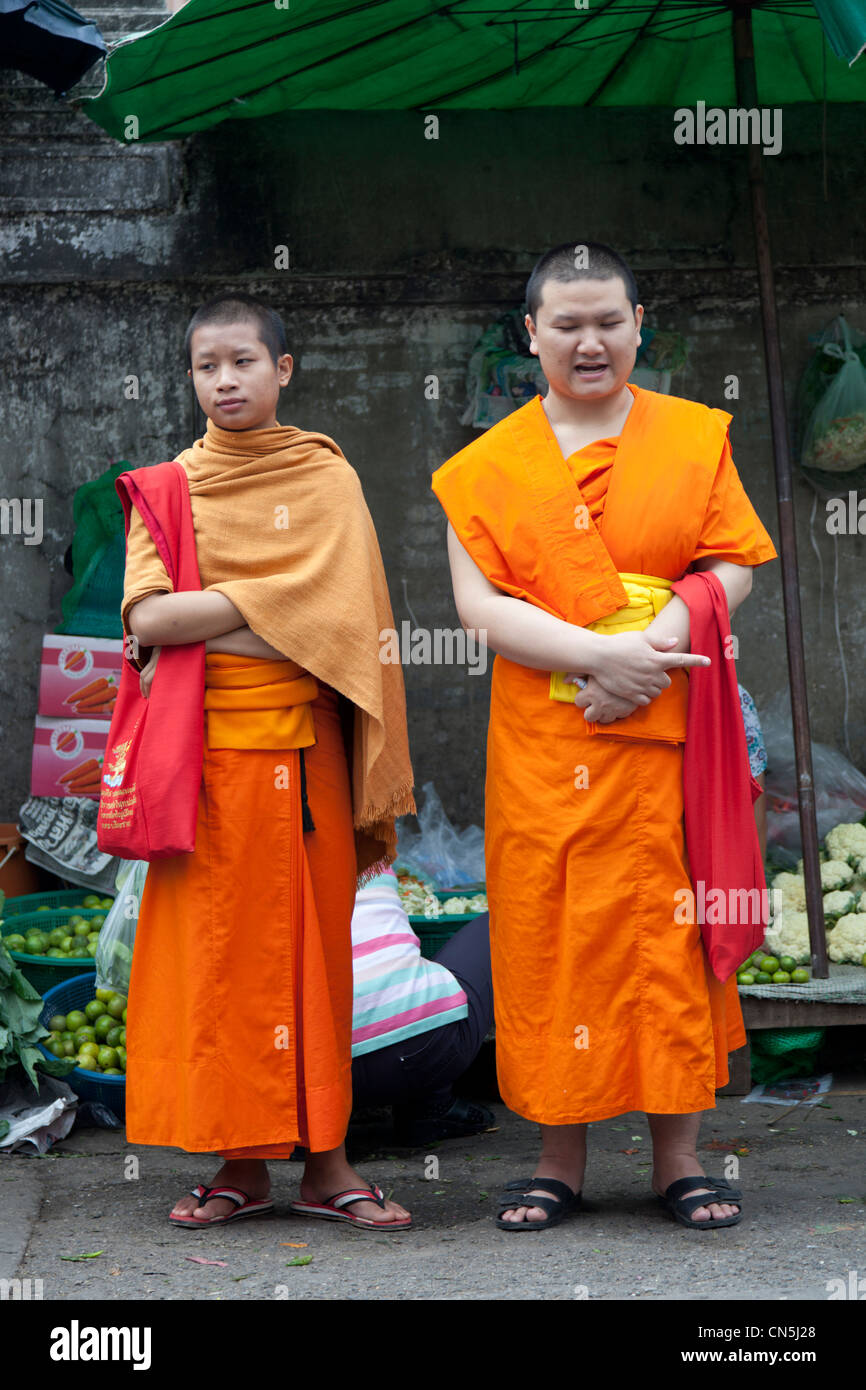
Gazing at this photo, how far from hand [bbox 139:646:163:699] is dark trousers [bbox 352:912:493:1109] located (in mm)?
1069

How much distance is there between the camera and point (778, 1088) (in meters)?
4.38

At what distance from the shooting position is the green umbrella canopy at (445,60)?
4.09 meters

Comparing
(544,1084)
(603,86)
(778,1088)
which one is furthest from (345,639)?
(603,86)

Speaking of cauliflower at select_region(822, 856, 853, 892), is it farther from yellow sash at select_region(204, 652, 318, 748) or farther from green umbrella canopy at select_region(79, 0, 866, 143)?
green umbrella canopy at select_region(79, 0, 866, 143)

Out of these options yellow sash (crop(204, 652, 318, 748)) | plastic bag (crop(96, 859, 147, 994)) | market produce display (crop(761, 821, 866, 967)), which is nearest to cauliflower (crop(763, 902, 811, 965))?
market produce display (crop(761, 821, 866, 967))

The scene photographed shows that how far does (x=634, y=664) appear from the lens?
2850 millimetres

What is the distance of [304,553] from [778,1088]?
237 cm

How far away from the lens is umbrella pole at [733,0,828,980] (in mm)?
4172

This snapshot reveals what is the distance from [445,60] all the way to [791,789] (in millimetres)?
2627

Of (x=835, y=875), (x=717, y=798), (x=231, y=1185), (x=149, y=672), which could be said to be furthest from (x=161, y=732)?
(x=835, y=875)

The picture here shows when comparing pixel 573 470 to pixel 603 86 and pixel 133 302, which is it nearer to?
pixel 603 86

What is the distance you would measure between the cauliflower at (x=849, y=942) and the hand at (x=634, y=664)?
1.93 m

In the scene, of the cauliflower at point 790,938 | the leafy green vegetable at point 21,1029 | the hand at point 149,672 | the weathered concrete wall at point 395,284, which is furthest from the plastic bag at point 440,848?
the hand at point 149,672

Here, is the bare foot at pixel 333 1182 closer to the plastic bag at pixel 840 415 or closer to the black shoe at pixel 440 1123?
the black shoe at pixel 440 1123
